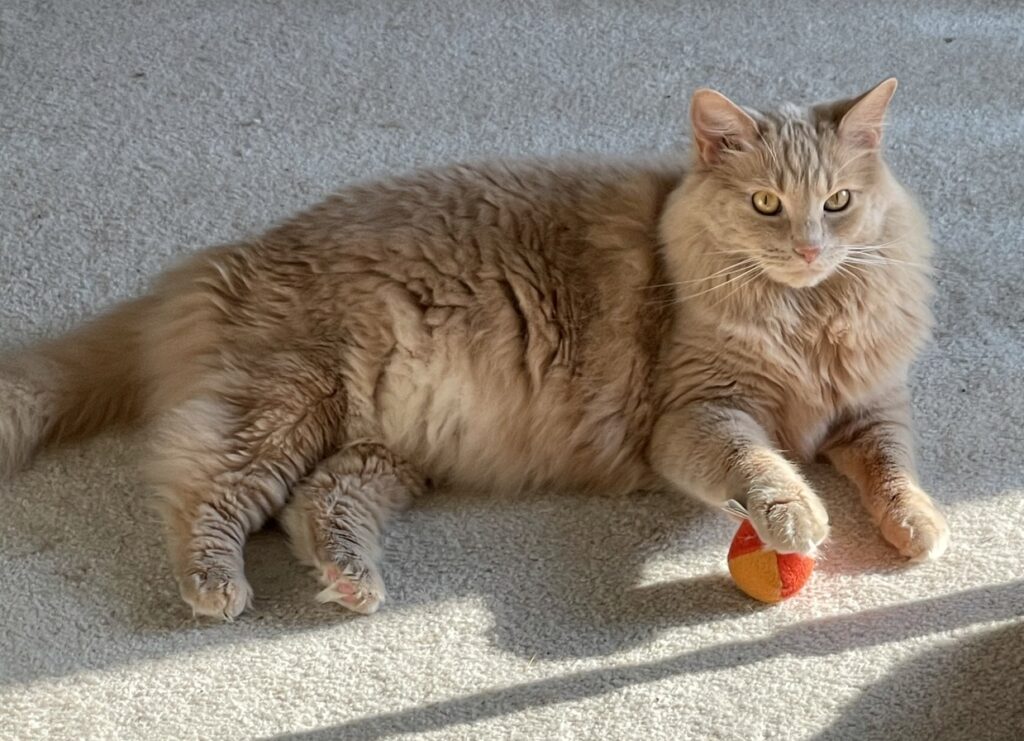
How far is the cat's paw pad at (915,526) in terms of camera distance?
76.7 inches

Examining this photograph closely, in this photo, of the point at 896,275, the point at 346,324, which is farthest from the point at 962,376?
the point at 346,324

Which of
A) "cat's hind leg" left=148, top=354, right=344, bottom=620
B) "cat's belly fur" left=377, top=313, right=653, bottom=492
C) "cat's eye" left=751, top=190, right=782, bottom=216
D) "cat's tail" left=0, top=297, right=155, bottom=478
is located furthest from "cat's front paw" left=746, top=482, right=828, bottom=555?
"cat's tail" left=0, top=297, right=155, bottom=478

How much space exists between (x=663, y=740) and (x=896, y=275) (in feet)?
2.99

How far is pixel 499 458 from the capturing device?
2.19 m

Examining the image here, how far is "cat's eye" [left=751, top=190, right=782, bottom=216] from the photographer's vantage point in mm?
1996

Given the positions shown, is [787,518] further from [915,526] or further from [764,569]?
[915,526]

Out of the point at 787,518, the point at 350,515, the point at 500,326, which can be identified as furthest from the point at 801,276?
the point at 350,515

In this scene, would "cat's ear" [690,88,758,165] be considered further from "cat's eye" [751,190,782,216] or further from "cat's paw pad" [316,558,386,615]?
"cat's paw pad" [316,558,386,615]

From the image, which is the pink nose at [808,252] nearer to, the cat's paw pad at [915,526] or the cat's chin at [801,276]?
the cat's chin at [801,276]

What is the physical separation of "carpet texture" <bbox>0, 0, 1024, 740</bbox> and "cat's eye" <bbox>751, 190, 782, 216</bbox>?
504 millimetres

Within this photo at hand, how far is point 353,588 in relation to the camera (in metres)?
1.91

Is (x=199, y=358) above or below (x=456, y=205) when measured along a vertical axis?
below

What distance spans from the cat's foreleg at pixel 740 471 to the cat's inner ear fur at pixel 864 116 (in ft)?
1.62

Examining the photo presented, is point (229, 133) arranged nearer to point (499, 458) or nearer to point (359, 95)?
point (359, 95)
